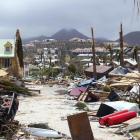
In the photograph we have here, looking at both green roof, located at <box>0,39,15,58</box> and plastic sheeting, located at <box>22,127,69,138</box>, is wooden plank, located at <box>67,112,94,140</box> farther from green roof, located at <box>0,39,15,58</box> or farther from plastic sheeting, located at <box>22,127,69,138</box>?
green roof, located at <box>0,39,15,58</box>

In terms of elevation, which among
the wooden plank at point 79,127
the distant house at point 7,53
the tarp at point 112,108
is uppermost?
the distant house at point 7,53

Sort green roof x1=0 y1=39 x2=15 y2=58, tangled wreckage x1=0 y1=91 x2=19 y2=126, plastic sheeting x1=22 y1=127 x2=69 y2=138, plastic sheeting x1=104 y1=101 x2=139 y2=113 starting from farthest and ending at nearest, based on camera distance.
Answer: green roof x1=0 y1=39 x2=15 y2=58 → plastic sheeting x1=104 y1=101 x2=139 y2=113 → plastic sheeting x1=22 y1=127 x2=69 y2=138 → tangled wreckage x1=0 y1=91 x2=19 y2=126

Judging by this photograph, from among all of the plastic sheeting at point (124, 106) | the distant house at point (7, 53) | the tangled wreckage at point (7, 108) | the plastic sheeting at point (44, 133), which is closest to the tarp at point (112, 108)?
the plastic sheeting at point (124, 106)

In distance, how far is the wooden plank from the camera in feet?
24.1

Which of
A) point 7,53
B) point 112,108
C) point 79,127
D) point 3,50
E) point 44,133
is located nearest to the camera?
point 79,127

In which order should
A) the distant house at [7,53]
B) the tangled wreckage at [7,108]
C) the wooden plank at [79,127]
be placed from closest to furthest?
the wooden plank at [79,127] → the tangled wreckage at [7,108] → the distant house at [7,53]

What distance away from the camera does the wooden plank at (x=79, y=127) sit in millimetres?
7355

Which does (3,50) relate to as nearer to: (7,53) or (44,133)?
(7,53)

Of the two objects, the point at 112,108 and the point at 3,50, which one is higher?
the point at 3,50

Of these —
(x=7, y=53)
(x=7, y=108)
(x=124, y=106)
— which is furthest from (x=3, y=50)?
(x=7, y=108)

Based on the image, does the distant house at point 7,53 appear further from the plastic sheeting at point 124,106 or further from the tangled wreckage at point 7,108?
the tangled wreckage at point 7,108

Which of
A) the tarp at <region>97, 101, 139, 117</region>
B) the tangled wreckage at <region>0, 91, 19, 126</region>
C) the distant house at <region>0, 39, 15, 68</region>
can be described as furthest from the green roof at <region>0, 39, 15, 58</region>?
the tangled wreckage at <region>0, 91, 19, 126</region>

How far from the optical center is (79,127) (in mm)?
7488

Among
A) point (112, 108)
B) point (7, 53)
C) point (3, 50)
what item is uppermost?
point (3, 50)
